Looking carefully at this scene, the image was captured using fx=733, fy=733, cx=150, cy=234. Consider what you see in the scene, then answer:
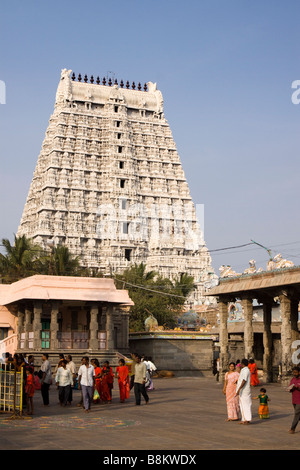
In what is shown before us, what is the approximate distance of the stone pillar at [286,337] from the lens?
28.9 m

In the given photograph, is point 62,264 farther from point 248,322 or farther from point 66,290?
point 248,322

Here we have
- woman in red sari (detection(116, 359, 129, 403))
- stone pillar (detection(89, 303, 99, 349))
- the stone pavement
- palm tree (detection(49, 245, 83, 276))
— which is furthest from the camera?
palm tree (detection(49, 245, 83, 276))

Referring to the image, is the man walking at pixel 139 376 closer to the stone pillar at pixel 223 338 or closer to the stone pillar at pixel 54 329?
the stone pillar at pixel 223 338

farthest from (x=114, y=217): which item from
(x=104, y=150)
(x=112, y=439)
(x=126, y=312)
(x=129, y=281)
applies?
(x=112, y=439)

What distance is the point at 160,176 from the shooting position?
325 feet

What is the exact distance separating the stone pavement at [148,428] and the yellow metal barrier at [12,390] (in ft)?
1.06

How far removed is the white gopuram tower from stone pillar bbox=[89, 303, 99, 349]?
5030 cm

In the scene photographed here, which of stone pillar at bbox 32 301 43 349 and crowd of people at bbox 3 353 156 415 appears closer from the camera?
crowd of people at bbox 3 353 156 415

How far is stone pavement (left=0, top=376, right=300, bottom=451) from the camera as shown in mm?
12797

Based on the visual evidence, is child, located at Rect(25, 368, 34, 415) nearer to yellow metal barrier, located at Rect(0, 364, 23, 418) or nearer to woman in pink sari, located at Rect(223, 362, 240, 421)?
yellow metal barrier, located at Rect(0, 364, 23, 418)

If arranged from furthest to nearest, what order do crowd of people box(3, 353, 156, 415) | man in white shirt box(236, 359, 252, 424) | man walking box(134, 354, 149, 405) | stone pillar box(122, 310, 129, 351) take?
stone pillar box(122, 310, 129, 351), man walking box(134, 354, 149, 405), crowd of people box(3, 353, 156, 415), man in white shirt box(236, 359, 252, 424)

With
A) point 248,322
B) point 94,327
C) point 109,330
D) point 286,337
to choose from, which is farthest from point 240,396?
point 109,330

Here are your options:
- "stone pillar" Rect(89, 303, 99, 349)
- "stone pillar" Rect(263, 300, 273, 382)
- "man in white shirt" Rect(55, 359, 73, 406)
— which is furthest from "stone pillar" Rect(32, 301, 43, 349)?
"man in white shirt" Rect(55, 359, 73, 406)
